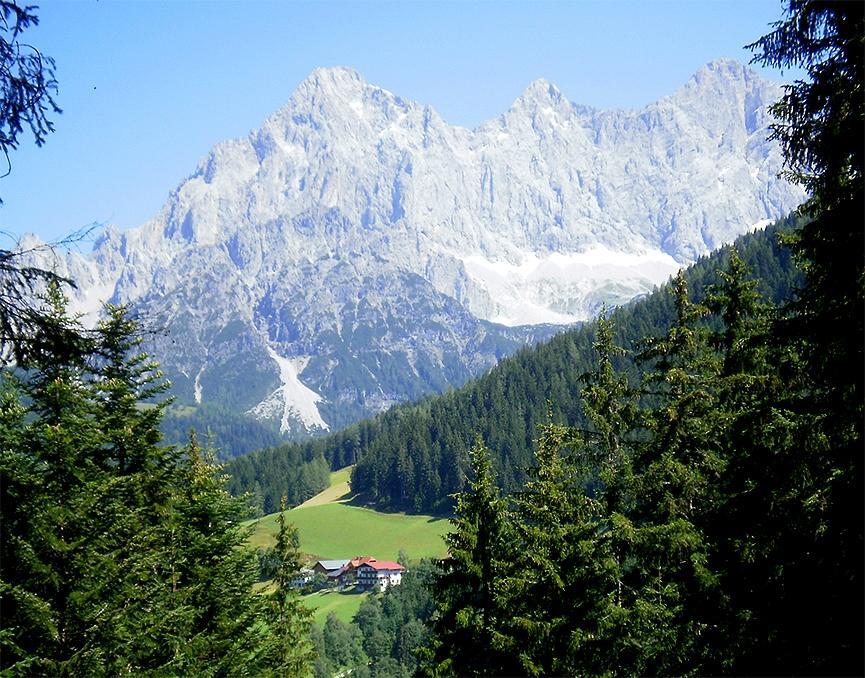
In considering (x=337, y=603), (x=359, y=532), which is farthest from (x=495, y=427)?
(x=337, y=603)

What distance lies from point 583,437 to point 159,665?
42.0 feet

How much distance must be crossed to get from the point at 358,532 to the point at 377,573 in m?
40.7

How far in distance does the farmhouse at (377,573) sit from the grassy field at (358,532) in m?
8.90

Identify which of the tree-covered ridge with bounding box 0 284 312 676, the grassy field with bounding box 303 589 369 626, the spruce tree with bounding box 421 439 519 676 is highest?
the tree-covered ridge with bounding box 0 284 312 676

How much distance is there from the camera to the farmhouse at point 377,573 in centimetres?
11606

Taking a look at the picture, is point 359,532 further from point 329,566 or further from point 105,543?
point 105,543

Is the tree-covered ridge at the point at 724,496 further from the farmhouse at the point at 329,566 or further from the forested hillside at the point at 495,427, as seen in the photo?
the forested hillside at the point at 495,427

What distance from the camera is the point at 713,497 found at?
20391 mm

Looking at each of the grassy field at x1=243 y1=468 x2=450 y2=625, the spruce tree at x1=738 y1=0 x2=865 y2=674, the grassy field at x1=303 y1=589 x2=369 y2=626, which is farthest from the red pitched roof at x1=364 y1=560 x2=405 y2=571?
the spruce tree at x1=738 y1=0 x2=865 y2=674

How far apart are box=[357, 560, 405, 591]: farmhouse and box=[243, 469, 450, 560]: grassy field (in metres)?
8.90

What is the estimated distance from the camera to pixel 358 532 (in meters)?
158

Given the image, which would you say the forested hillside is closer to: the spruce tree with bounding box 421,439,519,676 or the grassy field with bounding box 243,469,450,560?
the grassy field with bounding box 243,469,450,560

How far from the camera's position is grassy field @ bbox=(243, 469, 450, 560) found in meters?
141

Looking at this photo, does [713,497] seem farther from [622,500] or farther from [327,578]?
[327,578]
